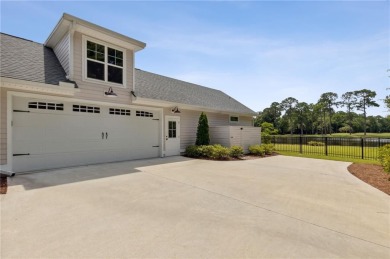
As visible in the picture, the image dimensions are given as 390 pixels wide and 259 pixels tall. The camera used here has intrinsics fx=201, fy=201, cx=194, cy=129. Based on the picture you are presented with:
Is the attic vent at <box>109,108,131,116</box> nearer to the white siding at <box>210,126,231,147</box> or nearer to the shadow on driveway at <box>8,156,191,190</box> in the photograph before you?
the shadow on driveway at <box>8,156,191,190</box>

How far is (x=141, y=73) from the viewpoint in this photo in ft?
40.8

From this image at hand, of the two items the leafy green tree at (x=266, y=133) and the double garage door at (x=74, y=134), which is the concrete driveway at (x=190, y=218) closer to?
the double garage door at (x=74, y=134)

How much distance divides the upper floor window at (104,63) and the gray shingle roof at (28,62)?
1.10 meters

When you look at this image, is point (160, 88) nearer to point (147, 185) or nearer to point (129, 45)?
point (129, 45)

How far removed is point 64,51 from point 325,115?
74.5 m

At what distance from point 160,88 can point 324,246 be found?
424 inches

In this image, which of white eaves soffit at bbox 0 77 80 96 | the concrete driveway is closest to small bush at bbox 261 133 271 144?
the concrete driveway

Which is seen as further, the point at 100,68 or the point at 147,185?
the point at 100,68

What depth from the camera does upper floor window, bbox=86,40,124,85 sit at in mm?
7932

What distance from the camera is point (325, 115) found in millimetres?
65312

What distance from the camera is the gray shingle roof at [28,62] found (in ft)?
21.0

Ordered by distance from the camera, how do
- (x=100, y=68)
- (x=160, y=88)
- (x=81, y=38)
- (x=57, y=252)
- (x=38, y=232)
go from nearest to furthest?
(x=57, y=252)
(x=38, y=232)
(x=81, y=38)
(x=100, y=68)
(x=160, y=88)

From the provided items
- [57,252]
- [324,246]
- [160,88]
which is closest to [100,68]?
[160,88]

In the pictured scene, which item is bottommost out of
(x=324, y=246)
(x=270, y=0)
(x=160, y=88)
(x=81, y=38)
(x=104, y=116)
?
(x=324, y=246)
